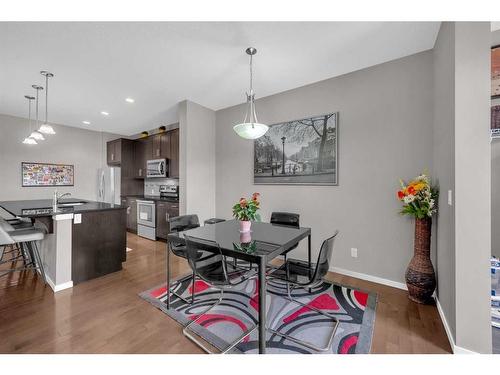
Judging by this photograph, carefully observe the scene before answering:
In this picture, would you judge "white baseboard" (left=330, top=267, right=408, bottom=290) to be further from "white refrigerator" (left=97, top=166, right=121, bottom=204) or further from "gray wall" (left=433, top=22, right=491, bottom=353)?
"white refrigerator" (left=97, top=166, right=121, bottom=204)

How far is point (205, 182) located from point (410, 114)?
3.14 meters

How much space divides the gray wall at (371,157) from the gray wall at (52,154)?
16.7ft

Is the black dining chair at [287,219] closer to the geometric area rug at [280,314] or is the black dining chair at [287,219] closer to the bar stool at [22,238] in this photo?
the geometric area rug at [280,314]

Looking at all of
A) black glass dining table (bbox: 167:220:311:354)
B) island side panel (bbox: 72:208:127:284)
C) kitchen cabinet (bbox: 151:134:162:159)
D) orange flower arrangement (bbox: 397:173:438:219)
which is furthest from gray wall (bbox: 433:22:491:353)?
kitchen cabinet (bbox: 151:134:162:159)

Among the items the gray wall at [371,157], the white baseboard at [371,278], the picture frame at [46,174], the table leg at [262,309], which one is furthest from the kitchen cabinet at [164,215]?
the table leg at [262,309]

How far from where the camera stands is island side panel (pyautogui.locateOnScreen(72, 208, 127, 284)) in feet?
8.83

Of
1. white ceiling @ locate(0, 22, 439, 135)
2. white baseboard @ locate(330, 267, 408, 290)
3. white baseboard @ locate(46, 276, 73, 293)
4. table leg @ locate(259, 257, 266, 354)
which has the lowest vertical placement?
white baseboard @ locate(46, 276, 73, 293)

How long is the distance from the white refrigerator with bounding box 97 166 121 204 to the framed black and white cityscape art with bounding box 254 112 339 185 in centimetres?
A: 408

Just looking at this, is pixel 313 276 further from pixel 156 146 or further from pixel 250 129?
pixel 156 146

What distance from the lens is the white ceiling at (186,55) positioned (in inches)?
79.0

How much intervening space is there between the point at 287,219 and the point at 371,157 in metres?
1.29

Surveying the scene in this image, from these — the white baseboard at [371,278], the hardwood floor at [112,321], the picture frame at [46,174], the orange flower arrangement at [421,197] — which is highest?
the picture frame at [46,174]
